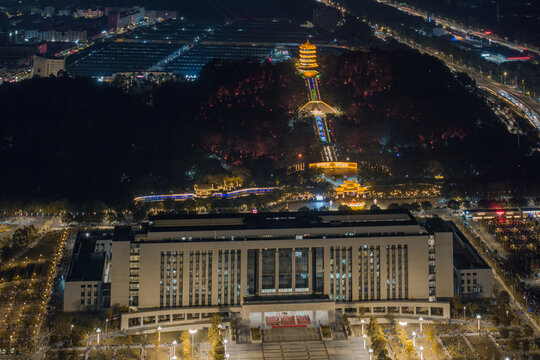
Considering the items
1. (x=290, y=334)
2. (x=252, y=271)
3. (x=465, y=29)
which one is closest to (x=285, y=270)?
(x=252, y=271)

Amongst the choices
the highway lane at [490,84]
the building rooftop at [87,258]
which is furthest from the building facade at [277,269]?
the highway lane at [490,84]

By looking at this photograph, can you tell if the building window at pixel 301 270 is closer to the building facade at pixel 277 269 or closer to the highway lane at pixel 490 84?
the building facade at pixel 277 269

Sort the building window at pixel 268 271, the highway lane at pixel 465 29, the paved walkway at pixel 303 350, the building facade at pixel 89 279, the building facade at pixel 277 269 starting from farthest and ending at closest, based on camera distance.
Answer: the highway lane at pixel 465 29, the building facade at pixel 89 279, the building window at pixel 268 271, the building facade at pixel 277 269, the paved walkway at pixel 303 350

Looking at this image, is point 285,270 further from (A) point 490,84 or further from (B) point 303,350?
(A) point 490,84

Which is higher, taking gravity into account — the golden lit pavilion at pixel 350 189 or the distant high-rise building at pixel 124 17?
the distant high-rise building at pixel 124 17

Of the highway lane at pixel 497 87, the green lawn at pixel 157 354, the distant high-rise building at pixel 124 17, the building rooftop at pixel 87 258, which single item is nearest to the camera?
the green lawn at pixel 157 354

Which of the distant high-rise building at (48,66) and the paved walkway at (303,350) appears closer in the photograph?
the paved walkway at (303,350)


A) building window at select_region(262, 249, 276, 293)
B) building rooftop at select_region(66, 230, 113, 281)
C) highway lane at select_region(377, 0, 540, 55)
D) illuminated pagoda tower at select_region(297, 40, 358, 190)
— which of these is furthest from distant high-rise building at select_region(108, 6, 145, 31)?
building window at select_region(262, 249, 276, 293)
